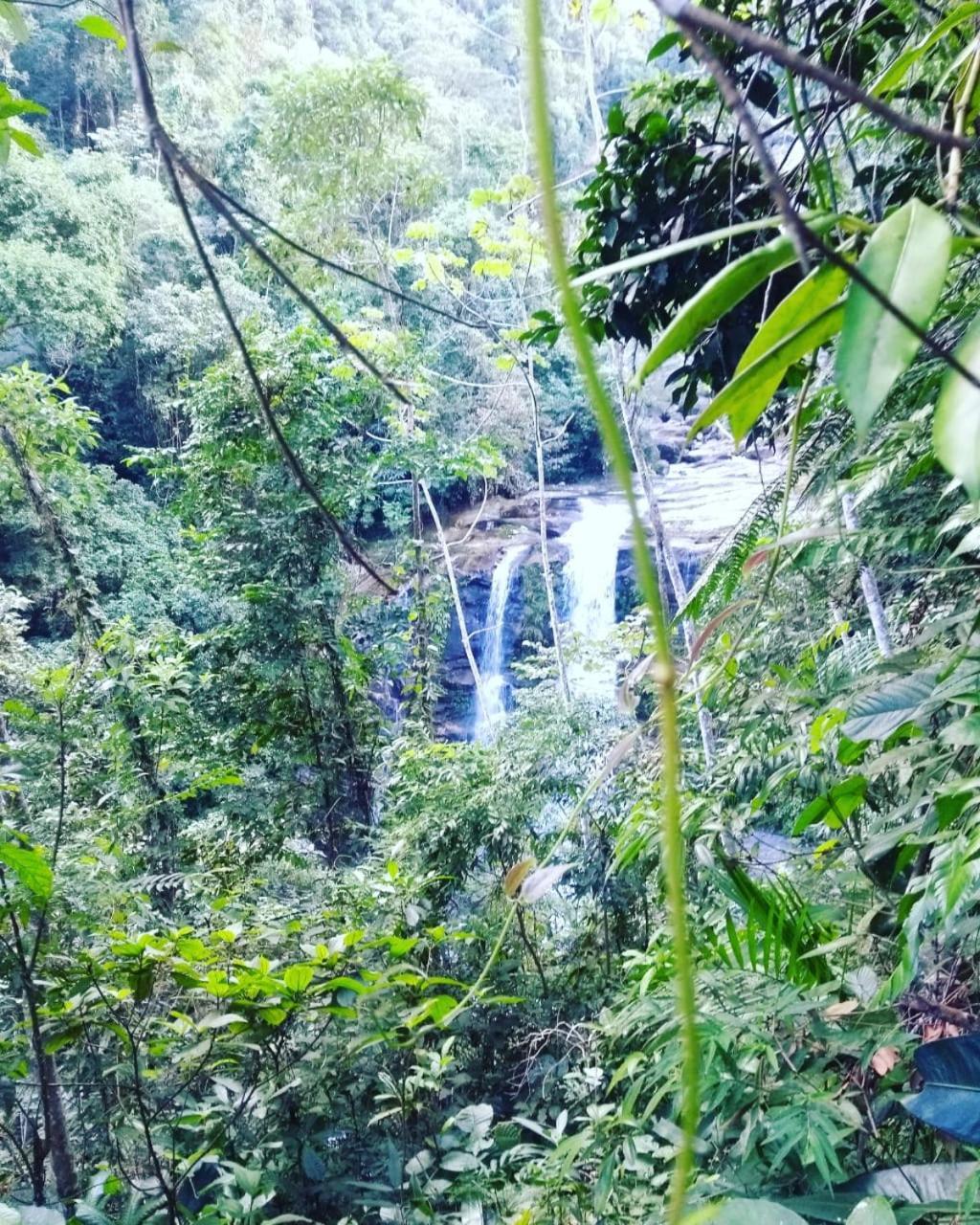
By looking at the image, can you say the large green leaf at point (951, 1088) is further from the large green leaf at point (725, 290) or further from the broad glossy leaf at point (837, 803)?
the large green leaf at point (725, 290)

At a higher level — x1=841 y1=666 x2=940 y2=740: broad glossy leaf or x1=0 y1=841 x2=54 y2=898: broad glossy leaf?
x1=0 y1=841 x2=54 y2=898: broad glossy leaf

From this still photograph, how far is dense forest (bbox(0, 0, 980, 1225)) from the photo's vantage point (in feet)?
1.06

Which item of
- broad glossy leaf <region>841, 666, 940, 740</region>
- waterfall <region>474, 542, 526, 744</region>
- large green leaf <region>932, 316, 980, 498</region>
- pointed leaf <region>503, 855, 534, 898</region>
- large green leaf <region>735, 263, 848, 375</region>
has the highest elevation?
waterfall <region>474, 542, 526, 744</region>

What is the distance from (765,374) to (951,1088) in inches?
19.0

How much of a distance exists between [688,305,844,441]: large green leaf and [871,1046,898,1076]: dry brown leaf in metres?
0.66

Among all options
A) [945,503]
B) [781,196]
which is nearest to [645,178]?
[945,503]

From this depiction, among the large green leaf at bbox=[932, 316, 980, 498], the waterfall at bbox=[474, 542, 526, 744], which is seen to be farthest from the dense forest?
the waterfall at bbox=[474, 542, 526, 744]

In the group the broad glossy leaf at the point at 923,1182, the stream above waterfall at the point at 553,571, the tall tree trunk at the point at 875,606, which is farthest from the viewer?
the stream above waterfall at the point at 553,571

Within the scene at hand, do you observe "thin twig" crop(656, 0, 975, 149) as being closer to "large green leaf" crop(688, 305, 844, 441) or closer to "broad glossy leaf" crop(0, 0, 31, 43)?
"large green leaf" crop(688, 305, 844, 441)

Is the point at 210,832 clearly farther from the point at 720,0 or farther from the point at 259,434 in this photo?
the point at 720,0

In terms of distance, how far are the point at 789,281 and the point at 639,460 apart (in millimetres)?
2454

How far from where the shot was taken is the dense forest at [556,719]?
1.06 ft

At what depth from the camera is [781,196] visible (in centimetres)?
16

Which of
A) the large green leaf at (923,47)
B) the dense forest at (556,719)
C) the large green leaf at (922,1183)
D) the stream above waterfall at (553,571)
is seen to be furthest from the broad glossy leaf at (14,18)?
the stream above waterfall at (553,571)
